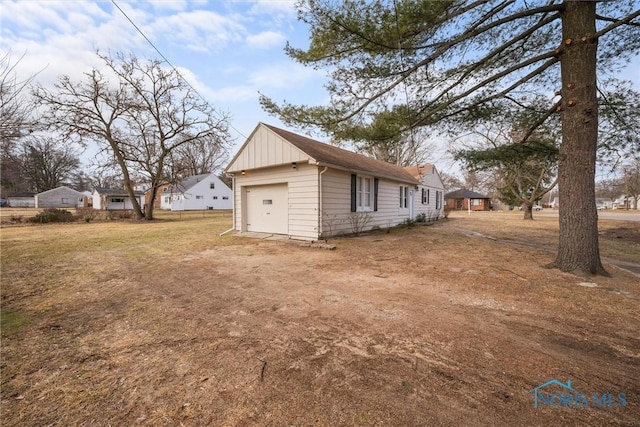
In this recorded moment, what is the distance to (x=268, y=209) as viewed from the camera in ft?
34.8

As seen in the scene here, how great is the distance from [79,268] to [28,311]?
264cm

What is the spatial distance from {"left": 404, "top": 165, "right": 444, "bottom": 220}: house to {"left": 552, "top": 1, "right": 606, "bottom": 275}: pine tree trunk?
1240 centimetres

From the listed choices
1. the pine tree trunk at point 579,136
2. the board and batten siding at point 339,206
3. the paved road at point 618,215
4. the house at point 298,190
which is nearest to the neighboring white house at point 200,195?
the house at point 298,190

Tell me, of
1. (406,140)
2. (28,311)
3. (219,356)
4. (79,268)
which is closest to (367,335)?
(219,356)

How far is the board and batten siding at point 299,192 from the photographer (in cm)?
891

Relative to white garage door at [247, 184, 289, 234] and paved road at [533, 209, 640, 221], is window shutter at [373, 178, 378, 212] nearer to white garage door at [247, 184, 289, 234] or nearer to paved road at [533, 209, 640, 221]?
white garage door at [247, 184, 289, 234]

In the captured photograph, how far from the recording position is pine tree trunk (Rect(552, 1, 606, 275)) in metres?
4.77

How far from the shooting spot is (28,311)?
3.46 m

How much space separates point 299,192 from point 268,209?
6.42 ft

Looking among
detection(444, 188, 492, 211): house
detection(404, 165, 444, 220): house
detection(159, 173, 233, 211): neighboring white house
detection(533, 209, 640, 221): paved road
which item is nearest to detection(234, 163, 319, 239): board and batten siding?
detection(404, 165, 444, 220): house

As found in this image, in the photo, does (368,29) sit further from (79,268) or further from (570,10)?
(79,268)

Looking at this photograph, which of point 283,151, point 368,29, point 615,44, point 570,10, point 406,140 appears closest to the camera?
point 570,10

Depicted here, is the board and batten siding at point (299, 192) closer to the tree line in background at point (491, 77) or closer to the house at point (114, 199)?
the tree line in background at point (491, 77)

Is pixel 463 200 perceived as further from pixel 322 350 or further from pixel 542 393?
pixel 322 350
